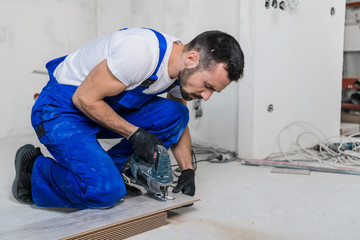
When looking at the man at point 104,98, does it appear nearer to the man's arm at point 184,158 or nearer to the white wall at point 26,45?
the man's arm at point 184,158

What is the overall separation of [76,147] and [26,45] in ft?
6.85

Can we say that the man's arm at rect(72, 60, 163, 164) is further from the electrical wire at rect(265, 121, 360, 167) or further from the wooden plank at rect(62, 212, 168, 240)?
the electrical wire at rect(265, 121, 360, 167)

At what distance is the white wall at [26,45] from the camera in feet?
10.9

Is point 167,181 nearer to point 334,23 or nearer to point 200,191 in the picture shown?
point 200,191

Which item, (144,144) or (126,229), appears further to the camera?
(144,144)

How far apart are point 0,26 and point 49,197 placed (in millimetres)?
2061

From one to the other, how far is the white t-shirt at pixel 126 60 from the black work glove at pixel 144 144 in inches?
7.9

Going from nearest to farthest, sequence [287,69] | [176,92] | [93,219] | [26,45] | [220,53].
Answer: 1. [93,219]
2. [220,53]
3. [176,92]
4. [287,69]
5. [26,45]

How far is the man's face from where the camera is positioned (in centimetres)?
162

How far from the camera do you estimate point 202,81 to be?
1.65 m

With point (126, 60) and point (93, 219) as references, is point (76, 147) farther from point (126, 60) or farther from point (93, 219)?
point (126, 60)

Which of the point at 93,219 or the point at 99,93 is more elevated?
the point at 99,93

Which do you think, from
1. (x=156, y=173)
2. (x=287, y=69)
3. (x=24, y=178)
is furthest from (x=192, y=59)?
(x=287, y=69)

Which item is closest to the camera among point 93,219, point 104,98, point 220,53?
point 93,219
